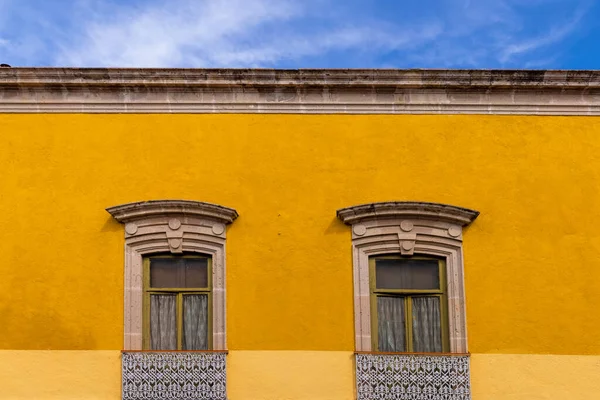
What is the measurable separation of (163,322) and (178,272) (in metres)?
0.64

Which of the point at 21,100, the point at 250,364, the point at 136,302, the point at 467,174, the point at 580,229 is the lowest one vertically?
the point at 250,364

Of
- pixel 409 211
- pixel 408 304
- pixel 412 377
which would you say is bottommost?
pixel 412 377

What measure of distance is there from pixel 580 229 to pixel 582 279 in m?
0.63

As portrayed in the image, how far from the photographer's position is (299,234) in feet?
37.4

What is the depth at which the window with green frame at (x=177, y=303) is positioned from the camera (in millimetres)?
11234

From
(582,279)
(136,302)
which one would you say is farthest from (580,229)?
(136,302)

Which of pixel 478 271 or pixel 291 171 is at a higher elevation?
pixel 291 171

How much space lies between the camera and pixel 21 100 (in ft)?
38.7

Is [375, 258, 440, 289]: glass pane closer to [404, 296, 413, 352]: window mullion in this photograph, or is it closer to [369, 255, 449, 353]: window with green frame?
[369, 255, 449, 353]: window with green frame

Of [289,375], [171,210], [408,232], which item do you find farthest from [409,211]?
[171,210]

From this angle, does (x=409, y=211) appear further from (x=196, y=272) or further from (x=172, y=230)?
(x=172, y=230)

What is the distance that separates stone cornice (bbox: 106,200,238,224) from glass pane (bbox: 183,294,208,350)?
1017 mm

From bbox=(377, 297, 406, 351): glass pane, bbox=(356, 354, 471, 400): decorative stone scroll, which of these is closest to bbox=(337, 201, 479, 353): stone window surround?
bbox=(377, 297, 406, 351): glass pane

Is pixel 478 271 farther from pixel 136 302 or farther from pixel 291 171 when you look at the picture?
pixel 136 302
